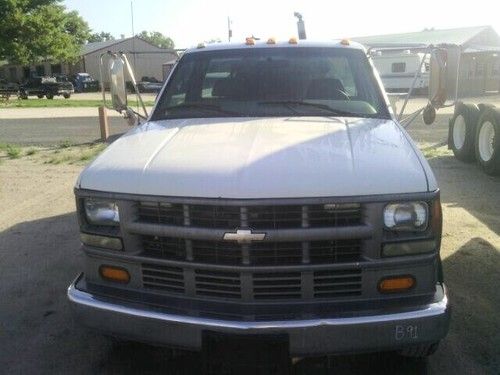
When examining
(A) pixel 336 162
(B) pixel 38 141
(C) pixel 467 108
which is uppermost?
(A) pixel 336 162

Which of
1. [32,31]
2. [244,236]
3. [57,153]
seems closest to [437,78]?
[244,236]

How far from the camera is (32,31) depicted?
38.6 m

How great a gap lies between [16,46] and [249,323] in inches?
1571

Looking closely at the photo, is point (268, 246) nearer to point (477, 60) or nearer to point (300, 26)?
point (300, 26)

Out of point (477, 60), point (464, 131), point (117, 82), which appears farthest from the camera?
point (477, 60)

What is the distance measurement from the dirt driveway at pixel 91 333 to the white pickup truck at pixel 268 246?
606mm

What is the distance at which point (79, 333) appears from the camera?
3951mm

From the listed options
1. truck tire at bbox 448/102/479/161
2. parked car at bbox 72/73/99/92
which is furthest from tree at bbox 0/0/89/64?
truck tire at bbox 448/102/479/161

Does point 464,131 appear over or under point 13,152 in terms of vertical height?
over

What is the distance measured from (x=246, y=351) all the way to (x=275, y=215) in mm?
697

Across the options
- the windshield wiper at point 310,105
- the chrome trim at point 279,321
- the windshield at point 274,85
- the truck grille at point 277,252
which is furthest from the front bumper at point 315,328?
the windshield at point 274,85

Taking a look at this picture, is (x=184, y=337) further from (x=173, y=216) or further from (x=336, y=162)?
(x=336, y=162)

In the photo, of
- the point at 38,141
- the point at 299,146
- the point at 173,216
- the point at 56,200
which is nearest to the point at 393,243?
the point at 299,146

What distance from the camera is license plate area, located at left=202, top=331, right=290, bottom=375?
2.78 m
